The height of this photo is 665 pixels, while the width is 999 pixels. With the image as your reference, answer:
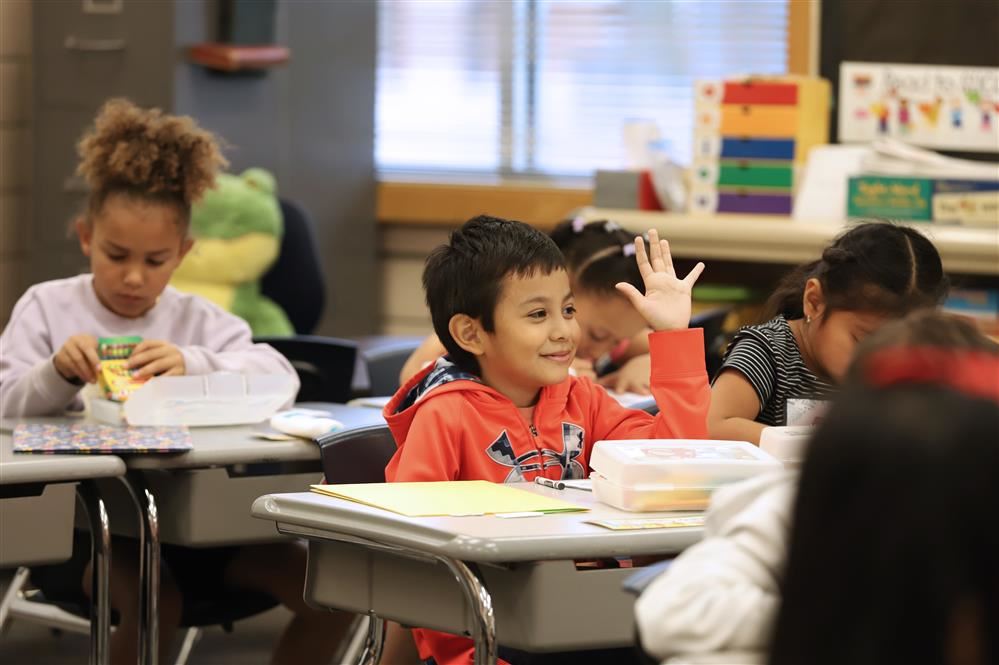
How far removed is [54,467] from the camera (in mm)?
2006

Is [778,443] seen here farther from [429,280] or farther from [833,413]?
[833,413]

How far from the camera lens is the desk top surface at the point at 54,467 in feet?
6.46

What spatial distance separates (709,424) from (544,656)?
1.62 feet

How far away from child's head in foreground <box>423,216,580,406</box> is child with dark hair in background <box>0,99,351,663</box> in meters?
0.68

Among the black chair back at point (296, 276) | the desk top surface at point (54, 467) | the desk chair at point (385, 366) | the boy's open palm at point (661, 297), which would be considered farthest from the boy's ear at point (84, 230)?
the black chair back at point (296, 276)

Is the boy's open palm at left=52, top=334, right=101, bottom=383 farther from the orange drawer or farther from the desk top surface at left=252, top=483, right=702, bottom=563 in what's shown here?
the orange drawer

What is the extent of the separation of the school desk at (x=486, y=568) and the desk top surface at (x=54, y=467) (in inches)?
18.8

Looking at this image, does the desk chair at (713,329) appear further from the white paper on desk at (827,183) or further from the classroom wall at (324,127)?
the classroom wall at (324,127)

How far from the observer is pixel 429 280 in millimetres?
2070

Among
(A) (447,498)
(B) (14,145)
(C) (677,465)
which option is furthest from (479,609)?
(B) (14,145)

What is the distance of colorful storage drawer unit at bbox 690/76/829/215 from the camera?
13.7 ft

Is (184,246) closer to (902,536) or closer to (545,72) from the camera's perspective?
(902,536)

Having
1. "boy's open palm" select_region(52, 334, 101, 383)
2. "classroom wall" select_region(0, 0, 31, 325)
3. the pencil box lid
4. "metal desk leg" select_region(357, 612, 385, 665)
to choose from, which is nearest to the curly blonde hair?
"boy's open palm" select_region(52, 334, 101, 383)

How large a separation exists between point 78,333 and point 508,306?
39.4 inches
